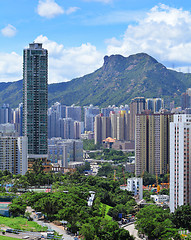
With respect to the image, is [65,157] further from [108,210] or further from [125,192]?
[108,210]

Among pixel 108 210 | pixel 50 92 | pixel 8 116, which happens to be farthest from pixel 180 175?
pixel 50 92

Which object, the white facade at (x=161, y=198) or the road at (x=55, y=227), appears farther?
the white facade at (x=161, y=198)

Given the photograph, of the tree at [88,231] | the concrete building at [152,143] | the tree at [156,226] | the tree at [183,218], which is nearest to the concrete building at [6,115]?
the concrete building at [152,143]

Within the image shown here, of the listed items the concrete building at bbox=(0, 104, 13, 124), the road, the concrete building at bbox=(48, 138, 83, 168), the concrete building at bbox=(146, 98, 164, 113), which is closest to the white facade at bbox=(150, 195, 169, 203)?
the road

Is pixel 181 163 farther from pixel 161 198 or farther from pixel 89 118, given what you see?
pixel 89 118

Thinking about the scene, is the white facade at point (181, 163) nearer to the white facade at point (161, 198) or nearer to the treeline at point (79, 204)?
the treeline at point (79, 204)

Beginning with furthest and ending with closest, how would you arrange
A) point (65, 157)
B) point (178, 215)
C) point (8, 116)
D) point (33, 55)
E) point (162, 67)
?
point (162, 67), point (8, 116), point (65, 157), point (33, 55), point (178, 215)

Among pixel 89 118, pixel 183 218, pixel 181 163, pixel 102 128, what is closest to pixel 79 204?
pixel 183 218
